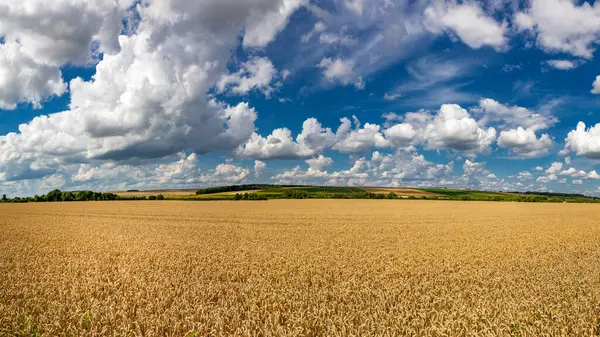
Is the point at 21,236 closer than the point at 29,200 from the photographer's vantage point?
Yes

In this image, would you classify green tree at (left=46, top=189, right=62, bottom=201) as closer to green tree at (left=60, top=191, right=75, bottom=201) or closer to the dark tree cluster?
green tree at (left=60, top=191, right=75, bottom=201)

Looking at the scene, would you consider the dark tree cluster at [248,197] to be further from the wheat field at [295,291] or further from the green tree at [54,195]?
the wheat field at [295,291]

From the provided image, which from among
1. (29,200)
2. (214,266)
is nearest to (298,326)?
(214,266)

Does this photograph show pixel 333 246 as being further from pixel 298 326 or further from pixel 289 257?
pixel 298 326

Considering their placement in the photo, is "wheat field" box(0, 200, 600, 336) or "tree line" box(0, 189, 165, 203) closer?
"wheat field" box(0, 200, 600, 336)

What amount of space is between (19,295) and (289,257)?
902cm

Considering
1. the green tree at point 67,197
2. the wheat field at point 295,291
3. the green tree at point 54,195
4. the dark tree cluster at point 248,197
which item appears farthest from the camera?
the green tree at point 67,197

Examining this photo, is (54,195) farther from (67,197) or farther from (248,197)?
(248,197)

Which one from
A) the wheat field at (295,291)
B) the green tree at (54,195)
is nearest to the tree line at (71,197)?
the green tree at (54,195)

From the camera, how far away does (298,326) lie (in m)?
Answer: 7.54

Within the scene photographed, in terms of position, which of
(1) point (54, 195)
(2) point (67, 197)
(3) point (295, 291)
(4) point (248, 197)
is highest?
(1) point (54, 195)

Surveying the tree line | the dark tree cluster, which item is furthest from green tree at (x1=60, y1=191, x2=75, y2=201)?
the dark tree cluster

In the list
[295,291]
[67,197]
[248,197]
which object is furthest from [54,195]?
[295,291]

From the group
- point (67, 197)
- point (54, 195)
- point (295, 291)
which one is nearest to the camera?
point (295, 291)
